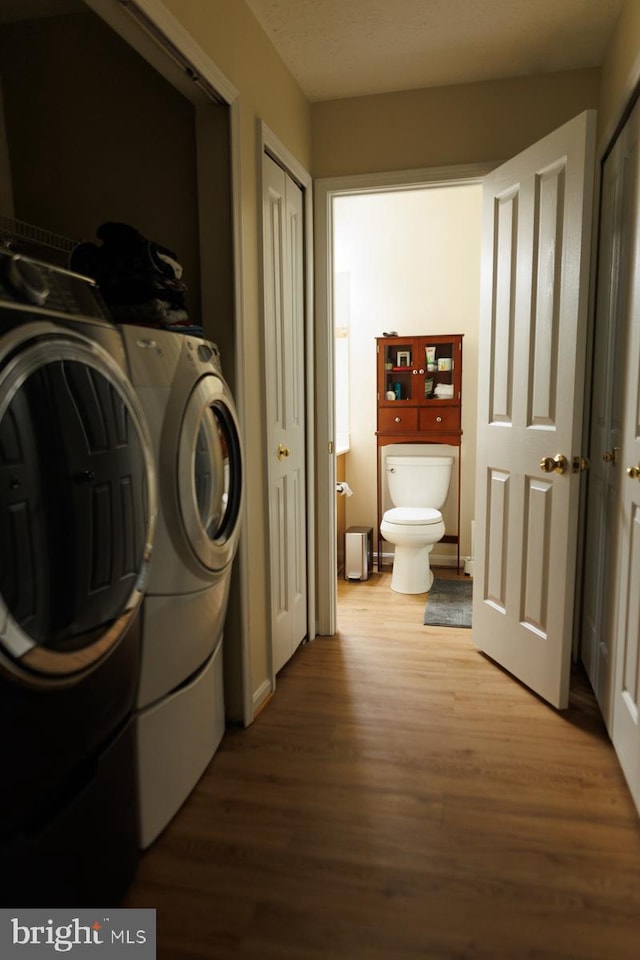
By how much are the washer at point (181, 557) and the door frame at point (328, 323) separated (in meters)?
1.11

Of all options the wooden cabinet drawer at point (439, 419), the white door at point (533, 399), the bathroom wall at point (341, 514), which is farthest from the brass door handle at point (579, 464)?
the bathroom wall at point (341, 514)

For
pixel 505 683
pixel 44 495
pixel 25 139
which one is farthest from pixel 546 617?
pixel 25 139

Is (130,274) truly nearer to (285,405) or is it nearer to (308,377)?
(285,405)

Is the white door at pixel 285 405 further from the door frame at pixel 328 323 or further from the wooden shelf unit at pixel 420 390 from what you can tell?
the wooden shelf unit at pixel 420 390

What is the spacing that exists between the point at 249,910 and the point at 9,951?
50 cm

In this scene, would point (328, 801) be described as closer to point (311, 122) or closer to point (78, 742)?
point (78, 742)

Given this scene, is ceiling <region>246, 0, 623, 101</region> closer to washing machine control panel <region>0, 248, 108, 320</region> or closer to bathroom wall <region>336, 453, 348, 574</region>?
washing machine control panel <region>0, 248, 108, 320</region>

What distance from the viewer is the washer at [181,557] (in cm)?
150

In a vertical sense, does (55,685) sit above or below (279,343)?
below

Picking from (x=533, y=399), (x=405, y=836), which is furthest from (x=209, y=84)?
(x=405, y=836)

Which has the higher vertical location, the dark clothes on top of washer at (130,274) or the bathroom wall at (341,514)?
the dark clothes on top of washer at (130,274)

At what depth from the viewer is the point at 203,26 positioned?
1.78m

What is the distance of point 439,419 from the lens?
13.3 ft

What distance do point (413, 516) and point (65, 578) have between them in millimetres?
2852
